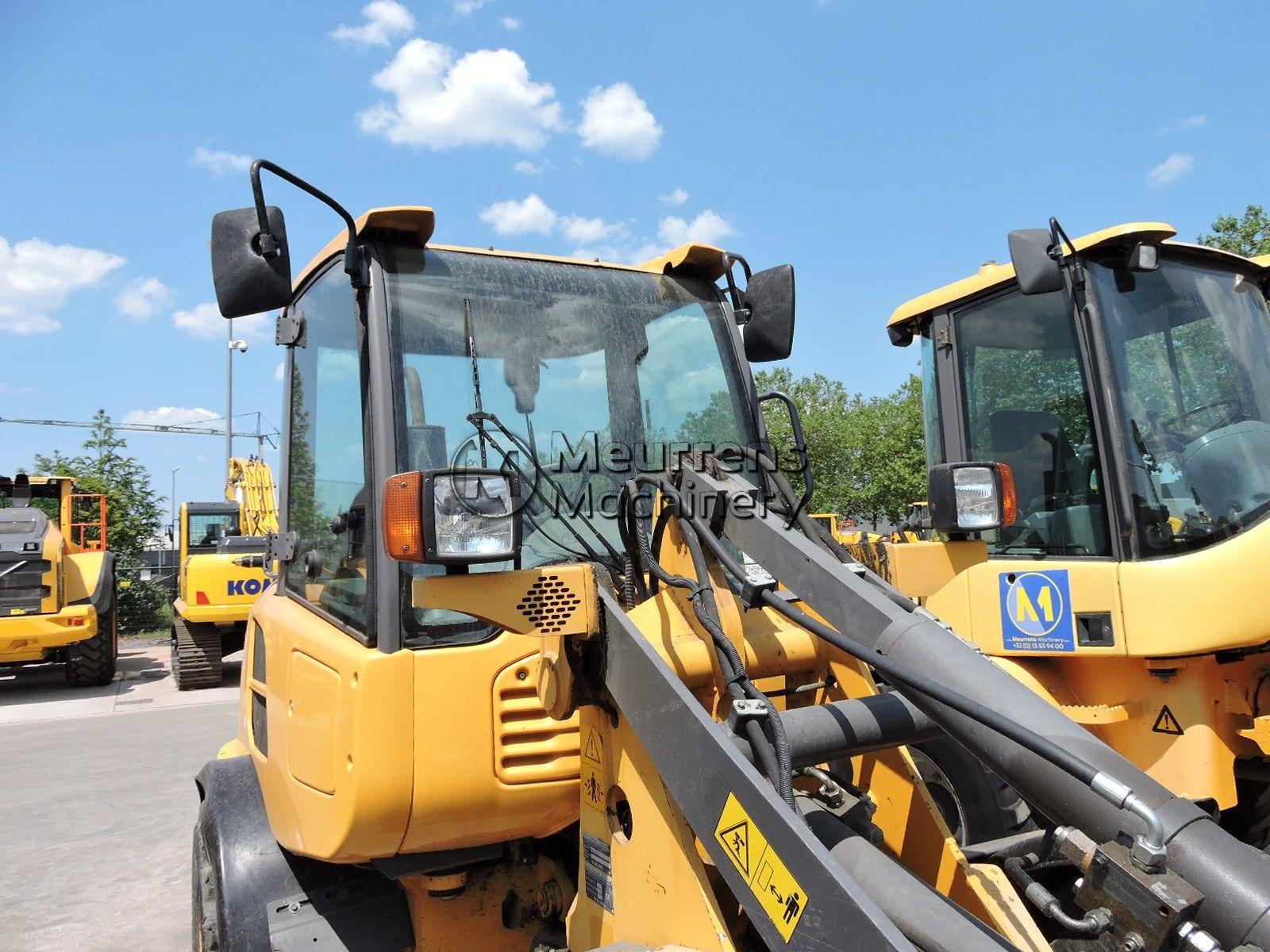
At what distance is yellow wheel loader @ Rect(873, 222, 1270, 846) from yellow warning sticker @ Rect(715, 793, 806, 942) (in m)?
1.52

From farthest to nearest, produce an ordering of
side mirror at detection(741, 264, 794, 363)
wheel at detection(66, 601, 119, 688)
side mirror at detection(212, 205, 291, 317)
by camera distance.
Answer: wheel at detection(66, 601, 119, 688)
side mirror at detection(741, 264, 794, 363)
side mirror at detection(212, 205, 291, 317)

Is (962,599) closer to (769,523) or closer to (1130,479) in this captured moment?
(1130,479)

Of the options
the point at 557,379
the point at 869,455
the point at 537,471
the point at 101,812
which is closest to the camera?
the point at 537,471

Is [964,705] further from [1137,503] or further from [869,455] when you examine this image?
[869,455]

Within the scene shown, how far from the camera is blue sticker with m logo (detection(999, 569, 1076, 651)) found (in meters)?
3.71

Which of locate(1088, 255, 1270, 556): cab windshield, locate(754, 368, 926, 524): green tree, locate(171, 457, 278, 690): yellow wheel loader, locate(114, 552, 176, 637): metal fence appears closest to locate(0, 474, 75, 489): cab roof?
locate(171, 457, 278, 690): yellow wheel loader

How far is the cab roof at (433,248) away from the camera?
2.60 m

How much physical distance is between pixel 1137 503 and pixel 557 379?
2.43 m

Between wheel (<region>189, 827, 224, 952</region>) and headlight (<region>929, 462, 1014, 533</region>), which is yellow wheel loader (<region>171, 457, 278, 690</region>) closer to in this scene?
wheel (<region>189, 827, 224, 952</region>)

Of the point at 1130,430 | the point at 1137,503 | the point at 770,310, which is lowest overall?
the point at 1137,503

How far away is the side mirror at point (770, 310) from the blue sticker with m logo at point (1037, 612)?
1.57 m

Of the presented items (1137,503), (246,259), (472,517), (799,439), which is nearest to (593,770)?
(472,517)

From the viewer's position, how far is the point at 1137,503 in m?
3.64

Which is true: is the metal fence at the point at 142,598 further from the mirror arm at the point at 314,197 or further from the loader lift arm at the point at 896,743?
the loader lift arm at the point at 896,743
